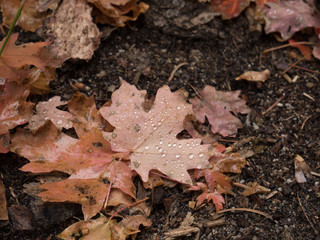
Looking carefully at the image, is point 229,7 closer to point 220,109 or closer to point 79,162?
point 220,109

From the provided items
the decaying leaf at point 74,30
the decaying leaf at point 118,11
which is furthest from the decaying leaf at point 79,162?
the decaying leaf at point 118,11

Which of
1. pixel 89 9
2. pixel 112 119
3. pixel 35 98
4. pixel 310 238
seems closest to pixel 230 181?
pixel 310 238

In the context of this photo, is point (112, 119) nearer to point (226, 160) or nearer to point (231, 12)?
point (226, 160)

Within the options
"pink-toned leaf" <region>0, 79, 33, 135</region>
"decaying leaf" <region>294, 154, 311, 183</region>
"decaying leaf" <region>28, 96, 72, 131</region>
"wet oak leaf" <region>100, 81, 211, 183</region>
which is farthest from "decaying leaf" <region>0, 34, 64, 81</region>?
"decaying leaf" <region>294, 154, 311, 183</region>

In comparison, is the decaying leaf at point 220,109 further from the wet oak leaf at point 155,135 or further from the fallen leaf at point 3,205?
the fallen leaf at point 3,205

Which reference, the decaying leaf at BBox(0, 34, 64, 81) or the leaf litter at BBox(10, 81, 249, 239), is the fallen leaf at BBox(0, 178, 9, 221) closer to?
the leaf litter at BBox(10, 81, 249, 239)

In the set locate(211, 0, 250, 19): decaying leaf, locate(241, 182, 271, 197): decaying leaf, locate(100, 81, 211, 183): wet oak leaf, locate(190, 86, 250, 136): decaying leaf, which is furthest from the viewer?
locate(211, 0, 250, 19): decaying leaf
